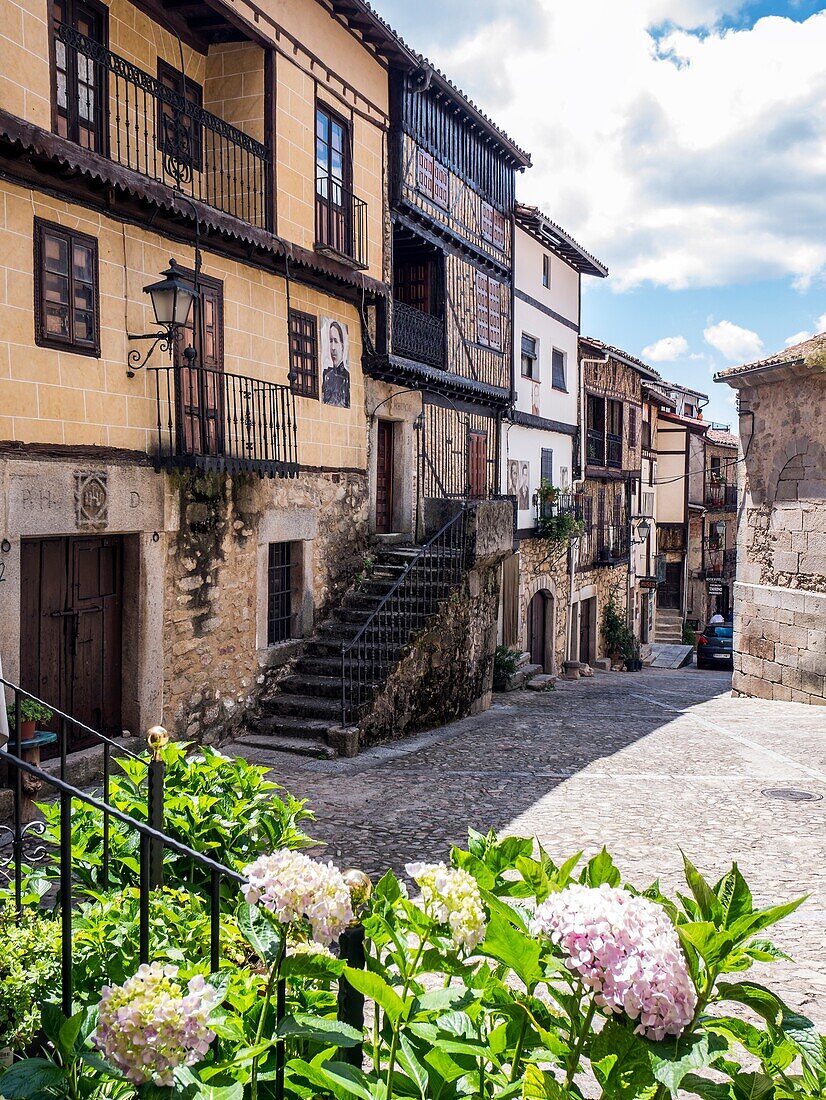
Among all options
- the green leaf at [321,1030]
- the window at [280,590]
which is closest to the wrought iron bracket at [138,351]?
the window at [280,590]

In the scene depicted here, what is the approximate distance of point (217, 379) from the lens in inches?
372

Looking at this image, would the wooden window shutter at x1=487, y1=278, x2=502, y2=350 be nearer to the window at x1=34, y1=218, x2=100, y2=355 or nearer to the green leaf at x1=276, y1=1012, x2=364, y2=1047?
the window at x1=34, y1=218, x2=100, y2=355

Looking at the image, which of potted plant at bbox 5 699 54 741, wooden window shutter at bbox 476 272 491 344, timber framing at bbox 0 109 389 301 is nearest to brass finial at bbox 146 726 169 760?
potted plant at bbox 5 699 54 741

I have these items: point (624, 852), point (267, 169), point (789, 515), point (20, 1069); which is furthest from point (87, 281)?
point (789, 515)

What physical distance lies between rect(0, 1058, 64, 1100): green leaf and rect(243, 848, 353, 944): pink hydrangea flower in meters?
0.61

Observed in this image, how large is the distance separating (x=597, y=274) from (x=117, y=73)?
1741cm

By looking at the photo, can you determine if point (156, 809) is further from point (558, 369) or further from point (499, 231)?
point (558, 369)

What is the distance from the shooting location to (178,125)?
8.75 meters

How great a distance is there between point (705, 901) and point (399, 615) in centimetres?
897

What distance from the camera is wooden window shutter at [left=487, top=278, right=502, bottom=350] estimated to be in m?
17.3

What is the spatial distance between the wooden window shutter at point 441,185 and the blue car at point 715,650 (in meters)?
18.6

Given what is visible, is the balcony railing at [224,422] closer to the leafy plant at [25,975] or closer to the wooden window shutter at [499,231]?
the leafy plant at [25,975]

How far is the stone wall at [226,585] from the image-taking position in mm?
8844

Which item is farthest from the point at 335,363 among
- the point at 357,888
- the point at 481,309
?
the point at 357,888
